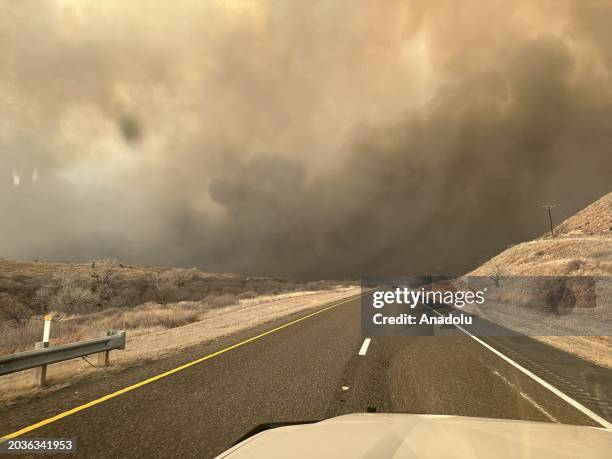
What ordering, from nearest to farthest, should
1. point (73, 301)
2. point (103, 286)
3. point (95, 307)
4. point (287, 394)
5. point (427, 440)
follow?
point (427, 440)
point (287, 394)
point (73, 301)
point (95, 307)
point (103, 286)

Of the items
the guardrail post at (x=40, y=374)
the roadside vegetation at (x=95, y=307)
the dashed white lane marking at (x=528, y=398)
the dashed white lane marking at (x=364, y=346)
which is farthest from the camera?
the roadside vegetation at (x=95, y=307)

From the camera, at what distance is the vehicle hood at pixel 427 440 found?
223 cm

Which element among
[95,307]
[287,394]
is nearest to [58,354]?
[287,394]

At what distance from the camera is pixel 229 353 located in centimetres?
905

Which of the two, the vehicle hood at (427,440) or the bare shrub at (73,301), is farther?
the bare shrub at (73,301)

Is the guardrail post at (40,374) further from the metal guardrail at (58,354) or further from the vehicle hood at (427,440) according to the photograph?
the vehicle hood at (427,440)

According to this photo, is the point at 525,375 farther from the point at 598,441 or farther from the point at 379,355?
the point at 598,441

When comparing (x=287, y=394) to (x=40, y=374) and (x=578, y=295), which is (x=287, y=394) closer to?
(x=40, y=374)

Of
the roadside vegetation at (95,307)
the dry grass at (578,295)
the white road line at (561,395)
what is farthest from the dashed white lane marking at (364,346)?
the roadside vegetation at (95,307)

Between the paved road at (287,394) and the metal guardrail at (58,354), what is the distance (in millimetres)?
762

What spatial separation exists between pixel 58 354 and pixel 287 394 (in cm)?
469

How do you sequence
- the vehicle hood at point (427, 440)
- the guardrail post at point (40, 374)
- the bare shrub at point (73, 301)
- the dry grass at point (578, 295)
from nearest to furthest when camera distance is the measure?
the vehicle hood at point (427, 440) < the guardrail post at point (40, 374) < the dry grass at point (578, 295) < the bare shrub at point (73, 301)

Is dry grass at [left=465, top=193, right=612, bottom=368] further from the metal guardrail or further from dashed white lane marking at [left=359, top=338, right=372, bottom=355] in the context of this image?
the metal guardrail

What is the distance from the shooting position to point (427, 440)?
93.0 inches
